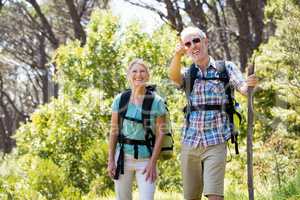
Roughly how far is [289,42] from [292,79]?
625mm

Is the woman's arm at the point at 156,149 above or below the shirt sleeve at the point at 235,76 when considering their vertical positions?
below

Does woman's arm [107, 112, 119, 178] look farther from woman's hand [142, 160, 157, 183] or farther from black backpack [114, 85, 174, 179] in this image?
woman's hand [142, 160, 157, 183]

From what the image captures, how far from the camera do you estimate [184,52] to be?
15.0ft

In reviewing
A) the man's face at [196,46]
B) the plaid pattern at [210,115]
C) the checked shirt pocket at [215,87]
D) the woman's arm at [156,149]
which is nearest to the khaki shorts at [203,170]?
the plaid pattern at [210,115]

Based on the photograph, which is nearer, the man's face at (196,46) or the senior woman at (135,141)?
the man's face at (196,46)

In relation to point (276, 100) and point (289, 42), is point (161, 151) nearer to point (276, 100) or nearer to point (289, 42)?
point (289, 42)

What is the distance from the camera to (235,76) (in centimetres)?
445

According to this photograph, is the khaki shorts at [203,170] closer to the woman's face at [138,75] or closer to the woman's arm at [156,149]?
the woman's arm at [156,149]

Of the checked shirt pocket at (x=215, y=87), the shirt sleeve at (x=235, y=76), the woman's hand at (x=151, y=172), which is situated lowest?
the woman's hand at (x=151, y=172)

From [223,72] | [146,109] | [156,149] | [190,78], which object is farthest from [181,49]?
[156,149]

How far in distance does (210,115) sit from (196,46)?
0.53 meters

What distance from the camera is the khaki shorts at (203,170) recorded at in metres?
4.41

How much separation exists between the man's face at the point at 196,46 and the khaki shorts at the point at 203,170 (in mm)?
689

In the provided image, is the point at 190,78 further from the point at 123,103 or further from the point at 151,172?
the point at 151,172
